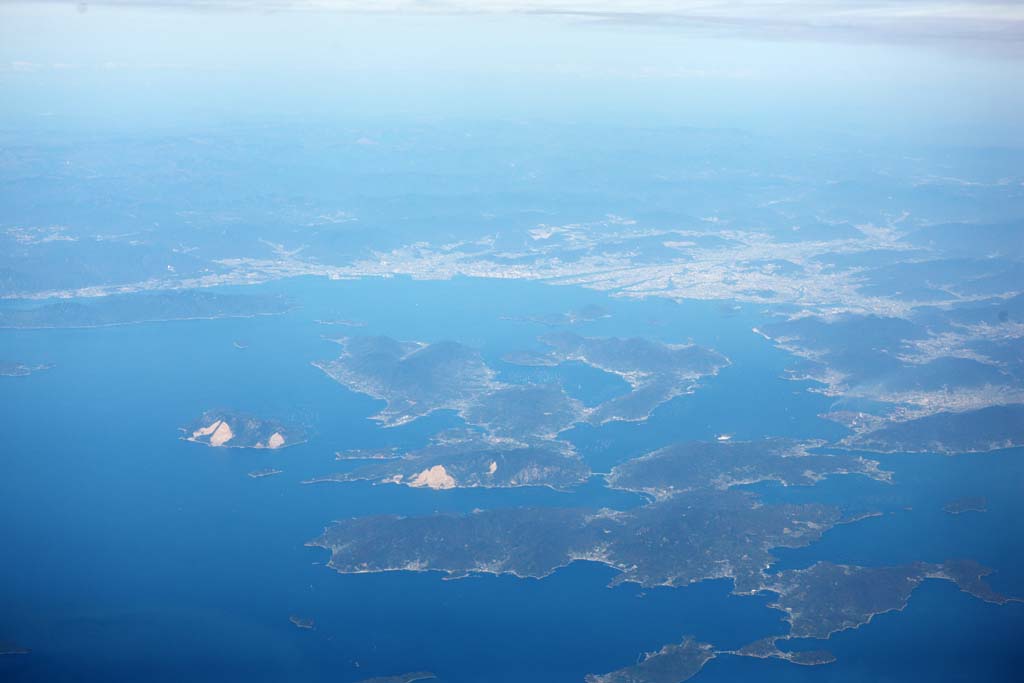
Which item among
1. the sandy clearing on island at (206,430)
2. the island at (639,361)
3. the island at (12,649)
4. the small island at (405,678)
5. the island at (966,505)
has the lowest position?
the island at (639,361)

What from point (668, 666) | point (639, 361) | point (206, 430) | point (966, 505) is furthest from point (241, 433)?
point (966, 505)

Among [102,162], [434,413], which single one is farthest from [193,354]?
[102,162]

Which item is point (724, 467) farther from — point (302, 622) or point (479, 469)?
point (302, 622)

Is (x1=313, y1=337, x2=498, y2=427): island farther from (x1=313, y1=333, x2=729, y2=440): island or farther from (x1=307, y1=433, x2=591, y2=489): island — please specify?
(x1=307, y1=433, x2=591, y2=489): island

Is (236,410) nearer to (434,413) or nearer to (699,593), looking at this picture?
(434,413)

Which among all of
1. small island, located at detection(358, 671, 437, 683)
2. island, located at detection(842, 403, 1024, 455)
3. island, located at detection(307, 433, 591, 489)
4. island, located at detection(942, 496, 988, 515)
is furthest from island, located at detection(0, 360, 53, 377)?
island, located at detection(942, 496, 988, 515)

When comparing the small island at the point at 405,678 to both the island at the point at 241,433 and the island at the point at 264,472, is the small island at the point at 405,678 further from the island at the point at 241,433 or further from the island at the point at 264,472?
the island at the point at 241,433

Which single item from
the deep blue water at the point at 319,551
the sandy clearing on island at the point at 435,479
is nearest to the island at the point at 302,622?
the deep blue water at the point at 319,551
